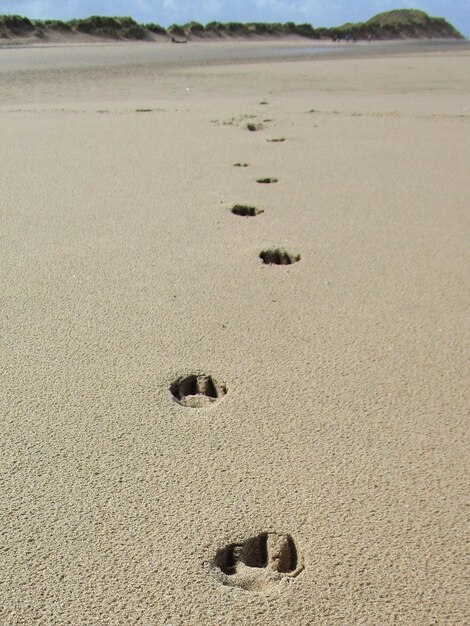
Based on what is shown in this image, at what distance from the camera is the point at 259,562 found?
4.17 ft

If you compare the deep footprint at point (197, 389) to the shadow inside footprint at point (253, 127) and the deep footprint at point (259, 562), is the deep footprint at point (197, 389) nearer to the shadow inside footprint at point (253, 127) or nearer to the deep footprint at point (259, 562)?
the deep footprint at point (259, 562)

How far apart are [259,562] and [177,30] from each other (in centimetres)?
3883

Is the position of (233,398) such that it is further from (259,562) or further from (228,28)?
(228,28)

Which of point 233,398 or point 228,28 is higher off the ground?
point 233,398

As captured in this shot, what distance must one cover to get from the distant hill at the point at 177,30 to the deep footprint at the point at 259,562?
29253mm

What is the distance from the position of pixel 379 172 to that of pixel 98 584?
3220 mm

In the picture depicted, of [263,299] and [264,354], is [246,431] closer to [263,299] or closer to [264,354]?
[264,354]

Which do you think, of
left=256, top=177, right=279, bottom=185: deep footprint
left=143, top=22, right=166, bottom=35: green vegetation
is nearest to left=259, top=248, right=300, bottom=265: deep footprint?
left=256, top=177, right=279, bottom=185: deep footprint

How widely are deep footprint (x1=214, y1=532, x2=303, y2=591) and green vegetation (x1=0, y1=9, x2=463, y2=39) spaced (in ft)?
101

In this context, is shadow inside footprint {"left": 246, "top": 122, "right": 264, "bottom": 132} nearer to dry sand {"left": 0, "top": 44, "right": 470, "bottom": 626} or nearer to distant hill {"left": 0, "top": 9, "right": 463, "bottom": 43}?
dry sand {"left": 0, "top": 44, "right": 470, "bottom": 626}

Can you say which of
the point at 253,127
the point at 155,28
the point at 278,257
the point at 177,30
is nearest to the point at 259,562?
the point at 278,257

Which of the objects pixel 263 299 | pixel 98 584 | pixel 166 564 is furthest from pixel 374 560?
pixel 263 299

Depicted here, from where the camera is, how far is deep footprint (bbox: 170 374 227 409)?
1.72 m

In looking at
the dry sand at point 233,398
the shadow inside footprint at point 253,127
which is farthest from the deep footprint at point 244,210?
the shadow inside footprint at point 253,127
